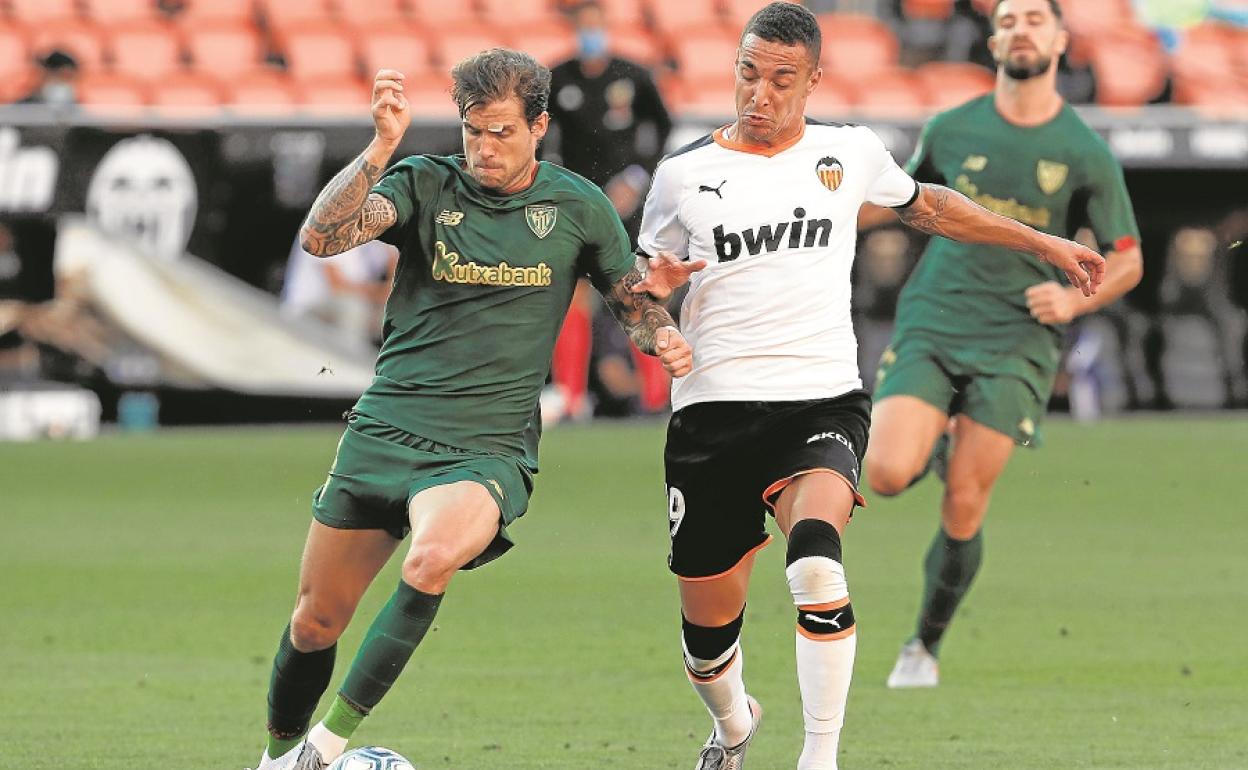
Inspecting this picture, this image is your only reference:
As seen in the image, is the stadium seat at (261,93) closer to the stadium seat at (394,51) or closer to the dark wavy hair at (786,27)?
the stadium seat at (394,51)

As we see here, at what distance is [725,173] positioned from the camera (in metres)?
7.03

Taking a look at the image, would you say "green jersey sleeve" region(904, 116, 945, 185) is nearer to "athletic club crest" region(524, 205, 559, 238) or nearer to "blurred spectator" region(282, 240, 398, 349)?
"athletic club crest" region(524, 205, 559, 238)

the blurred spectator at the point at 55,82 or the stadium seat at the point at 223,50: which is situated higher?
the blurred spectator at the point at 55,82

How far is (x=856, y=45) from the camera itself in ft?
79.8

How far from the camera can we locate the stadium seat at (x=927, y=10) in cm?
2466

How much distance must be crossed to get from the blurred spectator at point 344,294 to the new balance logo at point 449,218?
13483 mm

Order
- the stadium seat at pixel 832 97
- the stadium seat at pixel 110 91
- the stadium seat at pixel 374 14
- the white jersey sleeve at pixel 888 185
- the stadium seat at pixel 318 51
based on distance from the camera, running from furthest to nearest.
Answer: the stadium seat at pixel 374 14 → the stadium seat at pixel 318 51 → the stadium seat at pixel 110 91 → the stadium seat at pixel 832 97 → the white jersey sleeve at pixel 888 185

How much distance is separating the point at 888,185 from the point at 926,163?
7.25 feet

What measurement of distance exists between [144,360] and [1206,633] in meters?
12.0

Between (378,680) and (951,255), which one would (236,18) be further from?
(378,680)

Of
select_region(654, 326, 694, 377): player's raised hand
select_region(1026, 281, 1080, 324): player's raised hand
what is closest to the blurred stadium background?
select_region(1026, 281, 1080, 324): player's raised hand

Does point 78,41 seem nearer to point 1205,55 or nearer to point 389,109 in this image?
point 1205,55

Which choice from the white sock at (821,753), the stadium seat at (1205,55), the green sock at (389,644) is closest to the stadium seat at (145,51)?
the stadium seat at (1205,55)

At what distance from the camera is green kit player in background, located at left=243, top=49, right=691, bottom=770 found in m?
6.38
